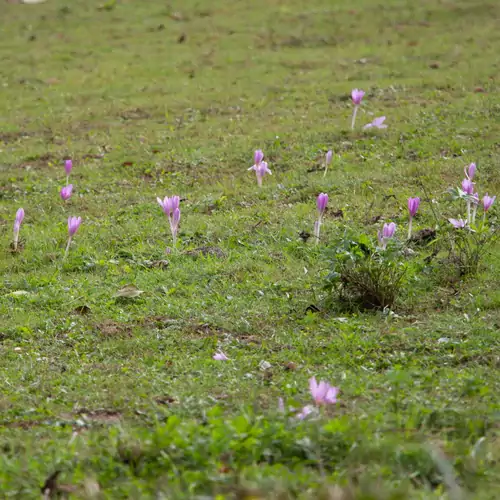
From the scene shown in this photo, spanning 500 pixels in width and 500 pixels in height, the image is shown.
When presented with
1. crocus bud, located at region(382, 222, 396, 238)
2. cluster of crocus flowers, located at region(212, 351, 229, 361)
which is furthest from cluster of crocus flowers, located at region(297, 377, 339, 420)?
crocus bud, located at region(382, 222, 396, 238)

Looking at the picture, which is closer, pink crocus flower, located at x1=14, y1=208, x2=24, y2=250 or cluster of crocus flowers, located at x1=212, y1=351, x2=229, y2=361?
cluster of crocus flowers, located at x1=212, y1=351, x2=229, y2=361

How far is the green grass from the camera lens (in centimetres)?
349

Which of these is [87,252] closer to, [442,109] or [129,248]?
[129,248]

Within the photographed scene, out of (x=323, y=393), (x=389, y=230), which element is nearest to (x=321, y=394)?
(x=323, y=393)

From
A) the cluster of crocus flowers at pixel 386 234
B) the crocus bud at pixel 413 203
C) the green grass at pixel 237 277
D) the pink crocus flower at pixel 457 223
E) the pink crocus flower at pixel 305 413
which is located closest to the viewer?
the green grass at pixel 237 277

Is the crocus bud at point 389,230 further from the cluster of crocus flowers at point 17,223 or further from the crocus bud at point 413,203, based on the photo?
the cluster of crocus flowers at point 17,223

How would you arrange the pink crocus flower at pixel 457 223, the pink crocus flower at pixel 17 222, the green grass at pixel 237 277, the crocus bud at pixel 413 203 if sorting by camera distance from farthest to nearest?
the pink crocus flower at pixel 17 222 < the crocus bud at pixel 413 203 < the pink crocus flower at pixel 457 223 < the green grass at pixel 237 277

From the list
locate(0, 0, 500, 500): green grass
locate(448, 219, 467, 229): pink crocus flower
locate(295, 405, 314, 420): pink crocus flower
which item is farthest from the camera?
locate(448, 219, 467, 229): pink crocus flower

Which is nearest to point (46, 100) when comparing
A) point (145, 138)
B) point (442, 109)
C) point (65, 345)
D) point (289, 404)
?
point (145, 138)

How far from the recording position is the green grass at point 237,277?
3492 millimetres

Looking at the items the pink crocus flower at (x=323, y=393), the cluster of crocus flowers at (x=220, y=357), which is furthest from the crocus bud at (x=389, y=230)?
the pink crocus flower at (x=323, y=393)

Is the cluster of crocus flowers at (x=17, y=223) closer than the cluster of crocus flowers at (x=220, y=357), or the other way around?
the cluster of crocus flowers at (x=220, y=357)

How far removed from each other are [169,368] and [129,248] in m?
2.71

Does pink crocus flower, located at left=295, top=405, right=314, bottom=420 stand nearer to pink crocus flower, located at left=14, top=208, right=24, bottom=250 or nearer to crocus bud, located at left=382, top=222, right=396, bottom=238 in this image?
crocus bud, located at left=382, top=222, right=396, bottom=238
